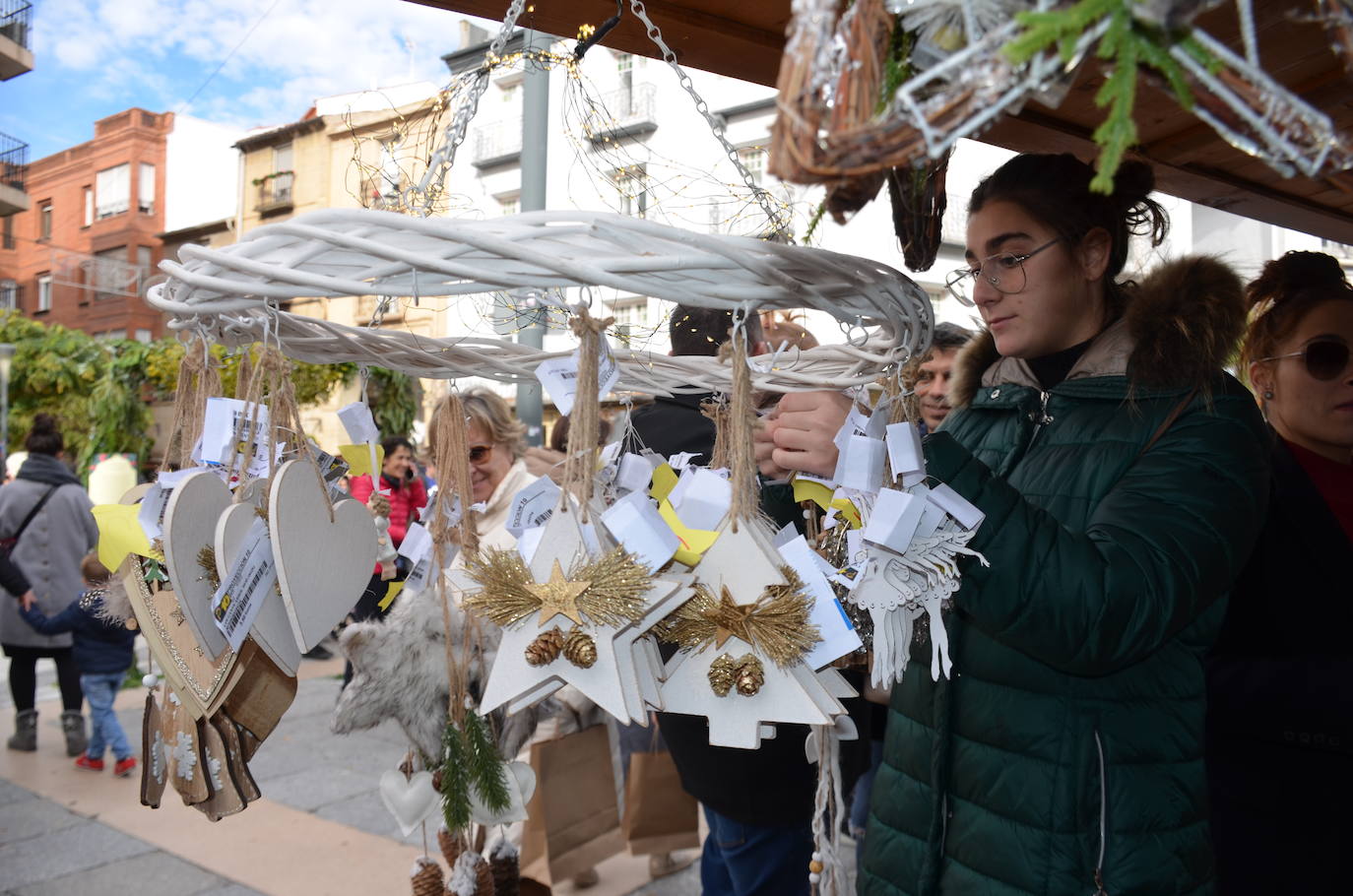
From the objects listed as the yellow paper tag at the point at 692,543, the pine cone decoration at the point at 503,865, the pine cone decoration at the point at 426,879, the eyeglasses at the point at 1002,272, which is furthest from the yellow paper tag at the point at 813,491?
the pine cone decoration at the point at 503,865

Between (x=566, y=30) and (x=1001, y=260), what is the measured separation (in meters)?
0.78

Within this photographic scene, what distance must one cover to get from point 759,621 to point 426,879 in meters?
0.84

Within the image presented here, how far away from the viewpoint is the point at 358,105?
4.80 ft

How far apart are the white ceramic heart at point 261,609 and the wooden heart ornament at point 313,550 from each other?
4 cm

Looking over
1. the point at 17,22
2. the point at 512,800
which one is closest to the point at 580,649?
the point at 512,800

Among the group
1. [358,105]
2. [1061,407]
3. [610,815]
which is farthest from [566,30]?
[610,815]

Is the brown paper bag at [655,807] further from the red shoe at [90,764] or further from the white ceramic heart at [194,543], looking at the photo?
the red shoe at [90,764]

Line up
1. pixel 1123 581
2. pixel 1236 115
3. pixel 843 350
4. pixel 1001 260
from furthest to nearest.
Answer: pixel 1001 260, pixel 843 350, pixel 1123 581, pixel 1236 115

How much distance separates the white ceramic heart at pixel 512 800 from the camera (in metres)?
1.17

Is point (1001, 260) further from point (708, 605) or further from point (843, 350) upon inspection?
point (708, 605)

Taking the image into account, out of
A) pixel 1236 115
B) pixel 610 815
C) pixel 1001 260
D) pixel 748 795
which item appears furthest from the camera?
pixel 610 815

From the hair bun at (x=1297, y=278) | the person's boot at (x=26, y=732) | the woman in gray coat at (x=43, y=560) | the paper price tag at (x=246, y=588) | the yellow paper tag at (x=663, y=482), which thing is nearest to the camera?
the paper price tag at (x=246, y=588)

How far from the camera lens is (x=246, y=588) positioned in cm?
99

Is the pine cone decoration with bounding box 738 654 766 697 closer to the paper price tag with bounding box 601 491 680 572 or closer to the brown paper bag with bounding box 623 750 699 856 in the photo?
the paper price tag with bounding box 601 491 680 572
